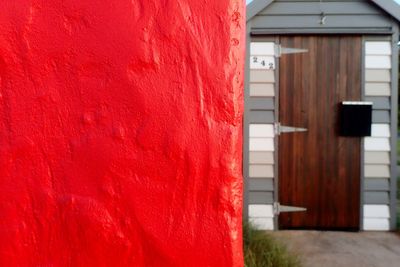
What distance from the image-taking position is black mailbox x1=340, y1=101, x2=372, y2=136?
3803 mm

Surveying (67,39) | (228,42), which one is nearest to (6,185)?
(67,39)

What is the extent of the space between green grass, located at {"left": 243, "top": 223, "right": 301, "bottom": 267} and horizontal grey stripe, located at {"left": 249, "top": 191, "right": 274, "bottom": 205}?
0.77 meters

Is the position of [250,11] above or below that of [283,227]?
above

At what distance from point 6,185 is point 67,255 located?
295mm

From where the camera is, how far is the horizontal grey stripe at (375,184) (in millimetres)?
3889

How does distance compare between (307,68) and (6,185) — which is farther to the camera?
(307,68)

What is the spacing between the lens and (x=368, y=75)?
3.84 metres

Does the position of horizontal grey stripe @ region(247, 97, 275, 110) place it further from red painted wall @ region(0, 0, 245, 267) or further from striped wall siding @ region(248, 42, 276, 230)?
red painted wall @ region(0, 0, 245, 267)

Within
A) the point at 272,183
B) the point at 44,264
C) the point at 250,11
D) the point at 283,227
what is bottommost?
the point at 283,227

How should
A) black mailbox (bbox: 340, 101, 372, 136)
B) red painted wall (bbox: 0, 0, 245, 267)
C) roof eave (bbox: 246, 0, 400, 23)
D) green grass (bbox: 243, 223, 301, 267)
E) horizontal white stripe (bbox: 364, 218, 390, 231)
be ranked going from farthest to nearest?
horizontal white stripe (bbox: 364, 218, 390, 231) → black mailbox (bbox: 340, 101, 372, 136) → roof eave (bbox: 246, 0, 400, 23) → green grass (bbox: 243, 223, 301, 267) → red painted wall (bbox: 0, 0, 245, 267)

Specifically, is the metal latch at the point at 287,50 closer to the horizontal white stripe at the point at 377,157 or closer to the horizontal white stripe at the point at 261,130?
the horizontal white stripe at the point at 261,130

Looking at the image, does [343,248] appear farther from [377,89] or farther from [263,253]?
[377,89]

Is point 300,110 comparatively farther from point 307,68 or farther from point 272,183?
point 272,183

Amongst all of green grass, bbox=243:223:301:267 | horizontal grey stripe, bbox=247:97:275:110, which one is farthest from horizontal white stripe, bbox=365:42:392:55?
green grass, bbox=243:223:301:267
